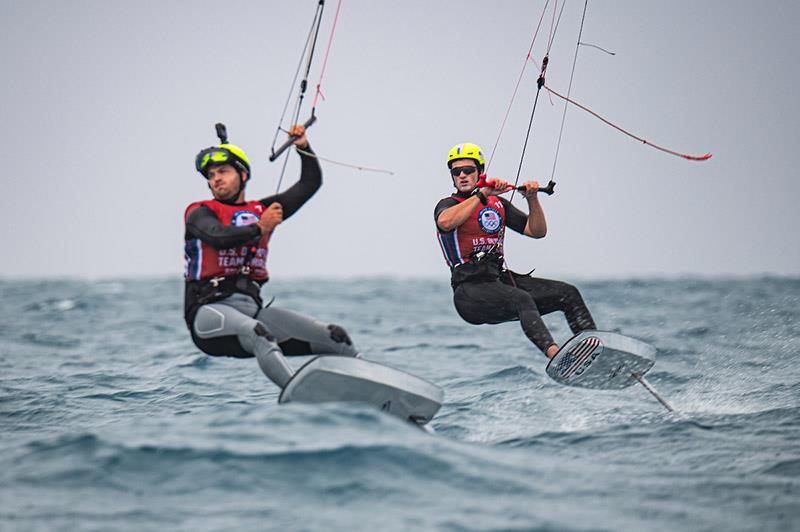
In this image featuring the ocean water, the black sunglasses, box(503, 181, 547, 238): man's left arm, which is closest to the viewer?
the ocean water

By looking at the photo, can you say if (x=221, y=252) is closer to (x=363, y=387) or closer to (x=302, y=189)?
(x=302, y=189)

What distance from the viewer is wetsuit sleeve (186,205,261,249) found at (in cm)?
577

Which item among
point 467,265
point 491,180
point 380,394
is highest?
point 491,180

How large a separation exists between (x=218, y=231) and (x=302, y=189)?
2.32 feet

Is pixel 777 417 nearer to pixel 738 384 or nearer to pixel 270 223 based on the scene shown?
pixel 738 384

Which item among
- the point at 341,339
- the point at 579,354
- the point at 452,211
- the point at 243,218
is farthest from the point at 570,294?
the point at 243,218

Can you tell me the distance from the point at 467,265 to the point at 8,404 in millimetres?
4407

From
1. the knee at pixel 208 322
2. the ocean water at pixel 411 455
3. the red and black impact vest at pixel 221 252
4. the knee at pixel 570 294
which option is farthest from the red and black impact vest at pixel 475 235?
the knee at pixel 208 322

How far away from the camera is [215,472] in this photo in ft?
16.7

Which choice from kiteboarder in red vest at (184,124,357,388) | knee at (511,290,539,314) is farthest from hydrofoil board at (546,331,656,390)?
kiteboarder in red vest at (184,124,357,388)

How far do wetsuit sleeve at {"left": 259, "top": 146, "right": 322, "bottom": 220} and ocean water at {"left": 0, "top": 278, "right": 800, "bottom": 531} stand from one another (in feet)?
4.29

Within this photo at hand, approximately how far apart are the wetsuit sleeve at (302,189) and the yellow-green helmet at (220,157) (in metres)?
0.32

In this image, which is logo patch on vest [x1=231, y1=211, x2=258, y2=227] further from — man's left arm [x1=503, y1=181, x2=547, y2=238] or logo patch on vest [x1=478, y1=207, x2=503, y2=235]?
man's left arm [x1=503, y1=181, x2=547, y2=238]

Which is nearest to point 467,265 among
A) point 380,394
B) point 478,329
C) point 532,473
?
point 380,394
